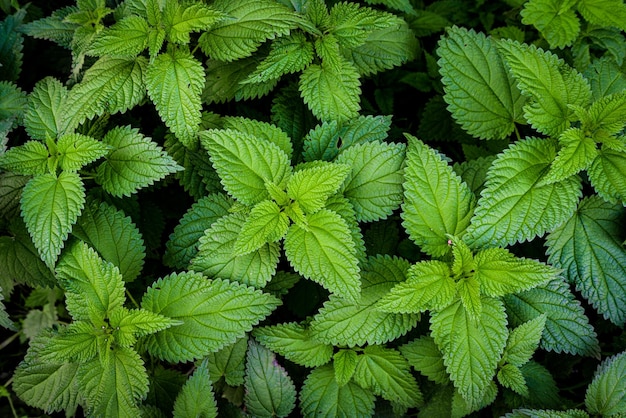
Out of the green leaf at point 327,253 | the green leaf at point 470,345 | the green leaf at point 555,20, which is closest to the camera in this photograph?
the green leaf at point 327,253

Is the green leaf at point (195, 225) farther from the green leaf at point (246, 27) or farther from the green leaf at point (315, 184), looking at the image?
the green leaf at point (246, 27)

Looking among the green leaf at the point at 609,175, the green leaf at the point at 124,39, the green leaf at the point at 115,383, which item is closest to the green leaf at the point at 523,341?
the green leaf at the point at 609,175

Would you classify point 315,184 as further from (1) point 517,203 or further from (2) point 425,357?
(2) point 425,357

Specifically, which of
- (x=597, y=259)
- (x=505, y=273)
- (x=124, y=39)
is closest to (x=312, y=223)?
(x=505, y=273)

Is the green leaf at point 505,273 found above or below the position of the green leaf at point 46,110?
below

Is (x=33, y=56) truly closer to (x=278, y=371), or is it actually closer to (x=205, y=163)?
(x=205, y=163)

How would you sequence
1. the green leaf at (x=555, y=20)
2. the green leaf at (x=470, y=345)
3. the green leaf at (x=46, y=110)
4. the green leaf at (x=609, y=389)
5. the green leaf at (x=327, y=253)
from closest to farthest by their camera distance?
the green leaf at (x=327, y=253) < the green leaf at (x=470, y=345) < the green leaf at (x=609, y=389) < the green leaf at (x=46, y=110) < the green leaf at (x=555, y=20)

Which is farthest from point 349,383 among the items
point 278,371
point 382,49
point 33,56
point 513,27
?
point 33,56

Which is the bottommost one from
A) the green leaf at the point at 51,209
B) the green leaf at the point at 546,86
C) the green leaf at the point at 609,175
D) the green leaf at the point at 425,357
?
the green leaf at the point at 425,357
